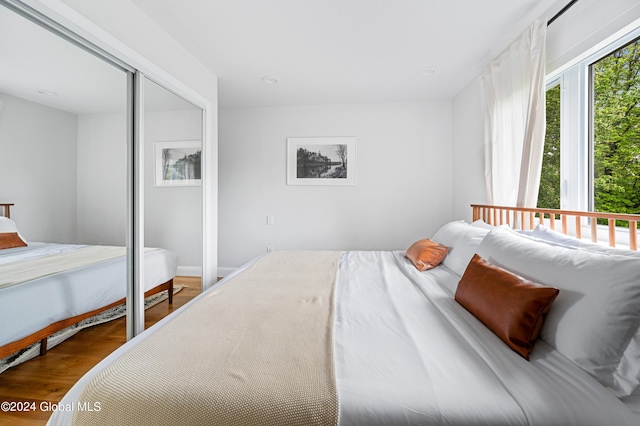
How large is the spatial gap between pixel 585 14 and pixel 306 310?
2337 millimetres

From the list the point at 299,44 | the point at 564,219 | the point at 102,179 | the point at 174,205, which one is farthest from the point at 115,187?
the point at 564,219

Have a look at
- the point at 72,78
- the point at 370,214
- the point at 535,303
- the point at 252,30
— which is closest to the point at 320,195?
the point at 370,214

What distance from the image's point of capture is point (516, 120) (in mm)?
2113

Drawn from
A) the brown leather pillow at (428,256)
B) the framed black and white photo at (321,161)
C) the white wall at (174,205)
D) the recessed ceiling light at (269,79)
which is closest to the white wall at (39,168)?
the white wall at (174,205)

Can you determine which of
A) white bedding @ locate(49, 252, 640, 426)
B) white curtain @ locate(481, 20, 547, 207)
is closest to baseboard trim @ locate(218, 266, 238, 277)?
white bedding @ locate(49, 252, 640, 426)

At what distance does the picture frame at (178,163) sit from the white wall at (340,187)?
1240 mm

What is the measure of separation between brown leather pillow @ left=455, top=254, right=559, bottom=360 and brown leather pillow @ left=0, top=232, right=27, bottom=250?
2.24 m

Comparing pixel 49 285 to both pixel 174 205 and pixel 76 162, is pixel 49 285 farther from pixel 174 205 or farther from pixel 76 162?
pixel 174 205

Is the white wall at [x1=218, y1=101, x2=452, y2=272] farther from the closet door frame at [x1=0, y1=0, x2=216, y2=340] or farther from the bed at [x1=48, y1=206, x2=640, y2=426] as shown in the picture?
the bed at [x1=48, y1=206, x2=640, y2=426]

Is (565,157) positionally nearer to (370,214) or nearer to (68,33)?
(370,214)

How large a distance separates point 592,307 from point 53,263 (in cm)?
250

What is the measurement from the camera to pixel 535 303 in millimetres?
977

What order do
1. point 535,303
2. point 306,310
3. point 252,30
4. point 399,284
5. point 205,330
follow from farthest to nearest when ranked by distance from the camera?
1. point 252,30
2. point 399,284
3. point 306,310
4. point 205,330
5. point 535,303

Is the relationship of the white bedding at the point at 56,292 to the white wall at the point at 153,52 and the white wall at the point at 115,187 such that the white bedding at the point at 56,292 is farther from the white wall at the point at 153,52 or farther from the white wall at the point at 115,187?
the white wall at the point at 153,52
